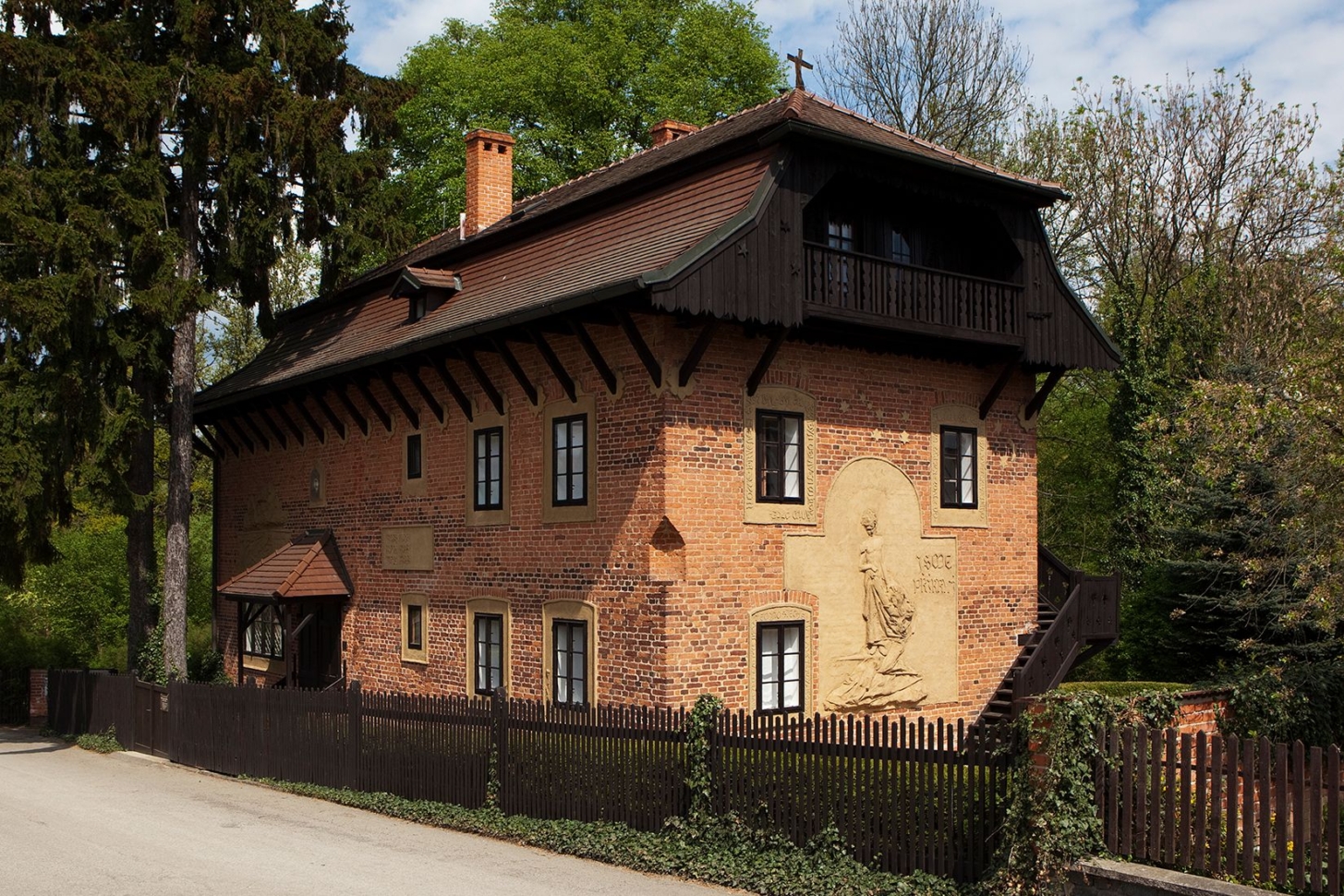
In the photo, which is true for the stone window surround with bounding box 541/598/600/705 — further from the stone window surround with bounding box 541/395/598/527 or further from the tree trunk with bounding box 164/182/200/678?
the tree trunk with bounding box 164/182/200/678

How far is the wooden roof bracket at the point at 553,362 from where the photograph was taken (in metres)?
16.0

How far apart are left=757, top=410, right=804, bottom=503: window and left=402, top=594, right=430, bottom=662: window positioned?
6.42m

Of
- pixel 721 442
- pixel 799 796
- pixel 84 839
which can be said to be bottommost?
pixel 84 839

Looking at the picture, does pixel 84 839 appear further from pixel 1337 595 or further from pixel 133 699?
pixel 1337 595

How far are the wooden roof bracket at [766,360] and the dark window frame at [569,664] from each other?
3.68 meters

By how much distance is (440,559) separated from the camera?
19156 millimetres

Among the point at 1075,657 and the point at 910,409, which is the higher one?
the point at 910,409

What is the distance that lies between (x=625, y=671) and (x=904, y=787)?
18.5 ft

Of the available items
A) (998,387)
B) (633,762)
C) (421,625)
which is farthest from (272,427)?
(633,762)

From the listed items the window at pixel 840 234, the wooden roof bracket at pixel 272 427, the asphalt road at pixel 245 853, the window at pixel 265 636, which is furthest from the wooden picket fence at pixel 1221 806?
the wooden roof bracket at pixel 272 427

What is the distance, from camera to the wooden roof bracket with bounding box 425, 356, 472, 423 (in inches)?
725

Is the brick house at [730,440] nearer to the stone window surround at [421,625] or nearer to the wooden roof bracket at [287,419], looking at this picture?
the stone window surround at [421,625]

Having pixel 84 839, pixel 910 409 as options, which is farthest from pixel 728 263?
pixel 84 839

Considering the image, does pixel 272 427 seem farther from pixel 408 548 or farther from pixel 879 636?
pixel 879 636
